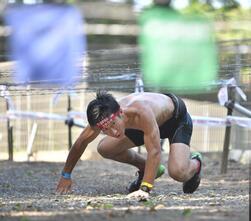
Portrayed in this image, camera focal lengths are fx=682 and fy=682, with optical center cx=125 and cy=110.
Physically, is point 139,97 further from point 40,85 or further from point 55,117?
point 55,117

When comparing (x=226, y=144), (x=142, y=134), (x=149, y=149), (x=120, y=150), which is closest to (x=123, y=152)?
(x=120, y=150)

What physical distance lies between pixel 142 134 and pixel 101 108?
964mm

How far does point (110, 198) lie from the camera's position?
643 centimetres

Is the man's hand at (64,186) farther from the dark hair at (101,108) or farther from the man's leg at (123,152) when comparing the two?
the dark hair at (101,108)

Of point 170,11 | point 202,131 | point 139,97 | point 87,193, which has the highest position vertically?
point 170,11

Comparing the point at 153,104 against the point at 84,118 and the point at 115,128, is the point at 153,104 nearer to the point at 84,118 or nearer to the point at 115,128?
the point at 115,128

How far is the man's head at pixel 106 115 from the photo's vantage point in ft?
19.9

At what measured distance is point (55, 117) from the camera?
13.6 m

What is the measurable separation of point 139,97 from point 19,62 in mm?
2381

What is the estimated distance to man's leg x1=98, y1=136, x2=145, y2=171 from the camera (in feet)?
23.7

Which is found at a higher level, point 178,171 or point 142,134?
point 142,134

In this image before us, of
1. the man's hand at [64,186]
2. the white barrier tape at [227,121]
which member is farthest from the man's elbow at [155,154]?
the white barrier tape at [227,121]

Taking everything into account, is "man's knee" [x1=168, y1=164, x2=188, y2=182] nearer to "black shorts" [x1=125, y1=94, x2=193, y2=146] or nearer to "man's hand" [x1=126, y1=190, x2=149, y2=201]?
"black shorts" [x1=125, y1=94, x2=193, y2=146]

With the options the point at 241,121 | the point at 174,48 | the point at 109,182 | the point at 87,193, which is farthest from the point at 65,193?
the point at 174,48
